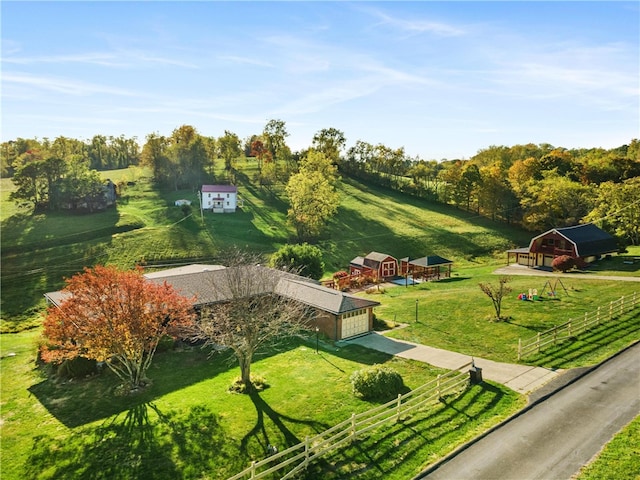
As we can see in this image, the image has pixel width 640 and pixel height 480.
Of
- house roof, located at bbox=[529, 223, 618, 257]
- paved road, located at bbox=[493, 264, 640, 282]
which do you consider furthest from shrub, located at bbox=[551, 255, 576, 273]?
house roof, located at bbox=[529, 223, 618, 257]

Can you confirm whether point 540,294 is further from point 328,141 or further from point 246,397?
point 328,141

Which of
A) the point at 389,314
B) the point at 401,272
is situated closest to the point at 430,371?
the point at 389,314

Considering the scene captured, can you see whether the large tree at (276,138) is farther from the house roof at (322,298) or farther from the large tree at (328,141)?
the house roof at (322,298)

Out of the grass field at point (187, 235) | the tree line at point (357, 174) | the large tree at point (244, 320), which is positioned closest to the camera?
the large tree at point (244, 320)

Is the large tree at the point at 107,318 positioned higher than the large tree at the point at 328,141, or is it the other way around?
the large tree at the point at 328,141

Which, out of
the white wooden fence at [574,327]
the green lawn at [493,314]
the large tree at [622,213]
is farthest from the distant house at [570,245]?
the white wooden fence at [574,327]

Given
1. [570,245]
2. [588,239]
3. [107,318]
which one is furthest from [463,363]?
[588,239]

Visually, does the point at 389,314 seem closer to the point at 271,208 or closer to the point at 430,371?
the point at 430,371
